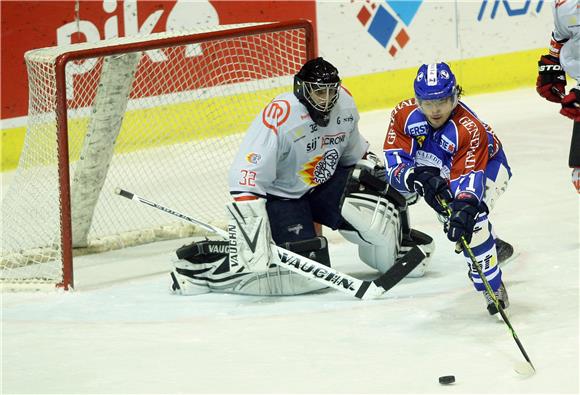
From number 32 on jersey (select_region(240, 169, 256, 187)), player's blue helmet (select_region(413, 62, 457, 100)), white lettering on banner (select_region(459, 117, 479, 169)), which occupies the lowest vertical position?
number 32 on jersey (select_region(240, 169, 256, 187))

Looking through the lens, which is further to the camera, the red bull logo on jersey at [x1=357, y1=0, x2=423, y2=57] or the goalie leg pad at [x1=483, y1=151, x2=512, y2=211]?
the red bull logo on jersey at [x1=357, y1=0, x2=423, y2=57]

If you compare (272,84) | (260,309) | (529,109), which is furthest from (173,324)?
(529,109)

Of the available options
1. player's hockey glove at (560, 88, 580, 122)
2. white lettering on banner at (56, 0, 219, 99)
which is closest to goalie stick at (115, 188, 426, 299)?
player's hockey glove at (560, 88, 580, 122)

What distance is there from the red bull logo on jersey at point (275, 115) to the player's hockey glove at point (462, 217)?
0.81 meters

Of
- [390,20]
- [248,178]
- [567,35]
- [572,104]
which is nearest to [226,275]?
[248,178]

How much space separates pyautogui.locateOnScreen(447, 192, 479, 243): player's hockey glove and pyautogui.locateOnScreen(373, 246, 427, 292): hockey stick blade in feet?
1.65

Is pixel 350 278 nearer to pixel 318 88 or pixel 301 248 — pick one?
pixel 301 248

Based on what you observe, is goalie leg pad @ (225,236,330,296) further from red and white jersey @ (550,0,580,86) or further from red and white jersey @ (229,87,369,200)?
red and white jersey @ (550,0,580,86)

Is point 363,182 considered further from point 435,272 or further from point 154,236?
point 154,236

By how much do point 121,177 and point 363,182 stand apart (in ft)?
6.15

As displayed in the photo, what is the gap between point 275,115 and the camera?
407 cm

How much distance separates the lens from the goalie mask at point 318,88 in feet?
13.2

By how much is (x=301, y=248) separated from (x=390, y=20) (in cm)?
372

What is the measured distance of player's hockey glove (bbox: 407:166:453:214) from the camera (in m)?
3.55
